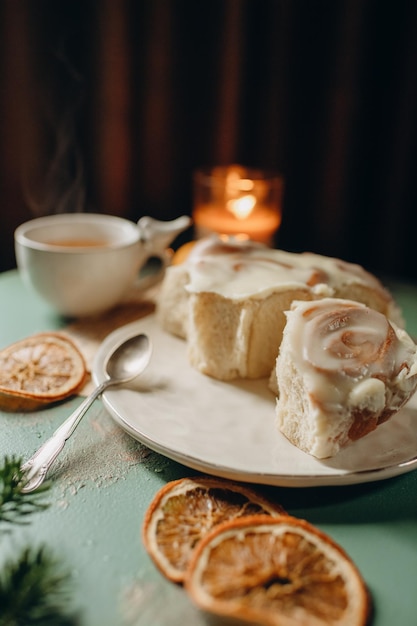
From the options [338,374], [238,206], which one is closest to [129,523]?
[338,374]

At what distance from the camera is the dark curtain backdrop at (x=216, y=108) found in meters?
2.64

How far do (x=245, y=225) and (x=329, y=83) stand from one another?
83cm

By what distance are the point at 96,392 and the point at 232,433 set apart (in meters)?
0.35

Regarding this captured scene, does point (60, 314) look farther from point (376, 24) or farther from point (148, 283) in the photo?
point (376, 24)

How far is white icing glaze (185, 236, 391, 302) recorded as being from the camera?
1656 mm

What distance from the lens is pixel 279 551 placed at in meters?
1.00

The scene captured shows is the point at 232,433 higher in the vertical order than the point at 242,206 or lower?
lower

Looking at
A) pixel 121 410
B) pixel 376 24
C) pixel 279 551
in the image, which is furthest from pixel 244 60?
pixel 279 551

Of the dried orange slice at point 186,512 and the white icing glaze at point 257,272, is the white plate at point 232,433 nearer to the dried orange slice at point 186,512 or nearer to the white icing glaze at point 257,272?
the dried orange slice at point 186,512

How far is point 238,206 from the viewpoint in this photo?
254 centimetres

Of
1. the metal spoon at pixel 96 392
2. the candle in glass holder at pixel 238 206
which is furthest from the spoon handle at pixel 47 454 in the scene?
the candle in glass holder at pixel 238 206

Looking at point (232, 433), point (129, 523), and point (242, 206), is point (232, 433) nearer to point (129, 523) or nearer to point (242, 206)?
point (129, 523)

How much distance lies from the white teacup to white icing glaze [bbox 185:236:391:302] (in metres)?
0.24

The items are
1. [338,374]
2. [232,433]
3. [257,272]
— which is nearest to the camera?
[338,374]
